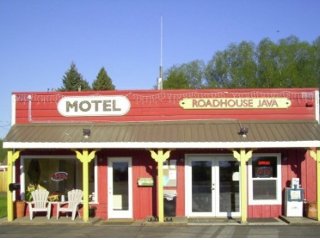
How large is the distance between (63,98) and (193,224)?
6652 mm

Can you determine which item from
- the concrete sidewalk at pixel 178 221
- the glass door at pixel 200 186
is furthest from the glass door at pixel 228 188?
the concrete sidewalk at pixel 178 221

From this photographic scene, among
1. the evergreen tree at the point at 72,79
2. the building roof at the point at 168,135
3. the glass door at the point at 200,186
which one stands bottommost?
the glass door at the point at 200,186

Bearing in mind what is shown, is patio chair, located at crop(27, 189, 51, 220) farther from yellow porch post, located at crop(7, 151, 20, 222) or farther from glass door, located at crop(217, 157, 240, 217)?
glass door, located at crop(217, 157, 240, 217)

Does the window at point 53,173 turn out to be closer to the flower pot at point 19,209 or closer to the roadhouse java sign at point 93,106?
the flower pot at point 19,209

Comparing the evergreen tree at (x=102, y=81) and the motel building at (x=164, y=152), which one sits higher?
the evergreen tree at (x=102, y=81)

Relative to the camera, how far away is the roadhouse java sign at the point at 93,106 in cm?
1872

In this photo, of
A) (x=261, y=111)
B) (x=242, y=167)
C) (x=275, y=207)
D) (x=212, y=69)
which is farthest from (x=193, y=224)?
(x=212, y=69)

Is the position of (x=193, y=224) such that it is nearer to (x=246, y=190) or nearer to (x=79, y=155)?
(x=246, y=190)

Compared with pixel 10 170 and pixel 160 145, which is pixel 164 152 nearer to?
pixel 160 145

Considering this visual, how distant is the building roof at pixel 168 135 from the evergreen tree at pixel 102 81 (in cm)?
5379

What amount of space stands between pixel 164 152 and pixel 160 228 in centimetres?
272

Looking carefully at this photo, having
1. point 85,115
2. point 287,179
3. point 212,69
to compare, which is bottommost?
point 287,179

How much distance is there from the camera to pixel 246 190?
57.9 feet

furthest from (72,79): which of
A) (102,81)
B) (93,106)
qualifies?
(93,106)
